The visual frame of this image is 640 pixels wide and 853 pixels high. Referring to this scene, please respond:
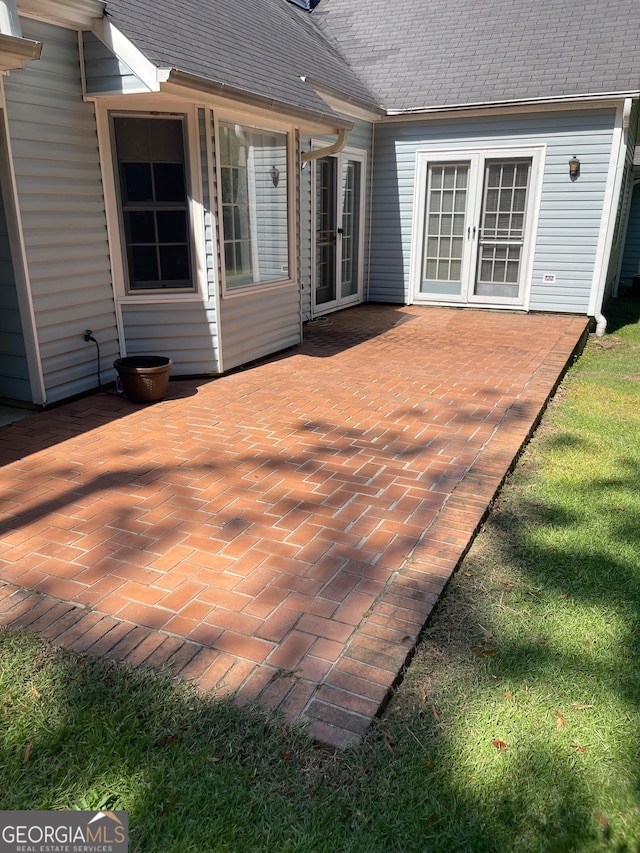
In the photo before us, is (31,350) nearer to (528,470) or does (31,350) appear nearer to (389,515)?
(389,515)

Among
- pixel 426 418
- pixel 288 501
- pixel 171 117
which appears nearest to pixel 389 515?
pixel 288 501

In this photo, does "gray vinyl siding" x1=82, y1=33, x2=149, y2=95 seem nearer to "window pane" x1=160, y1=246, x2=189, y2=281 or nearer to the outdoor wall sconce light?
"window pane" x1=160, y1=246, x2=189, y2=281

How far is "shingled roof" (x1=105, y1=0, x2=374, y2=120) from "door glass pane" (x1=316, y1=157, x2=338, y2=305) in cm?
103

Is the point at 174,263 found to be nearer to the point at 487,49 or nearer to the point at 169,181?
the point at 169,181

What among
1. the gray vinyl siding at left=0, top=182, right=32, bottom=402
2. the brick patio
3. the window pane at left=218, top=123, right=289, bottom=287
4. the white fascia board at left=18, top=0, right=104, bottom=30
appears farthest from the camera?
the window pane at left=218, top=123, right=289, bottom=287

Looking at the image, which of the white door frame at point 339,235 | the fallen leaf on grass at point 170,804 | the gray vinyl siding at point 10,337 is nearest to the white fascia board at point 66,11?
the gray vinyl siding at point 10,337

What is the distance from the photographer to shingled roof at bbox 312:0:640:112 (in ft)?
28.7

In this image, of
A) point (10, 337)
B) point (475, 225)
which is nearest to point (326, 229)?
point (475, 225)

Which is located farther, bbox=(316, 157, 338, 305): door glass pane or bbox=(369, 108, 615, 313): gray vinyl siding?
bbox=(316, 157, 338, 305): door glass pane

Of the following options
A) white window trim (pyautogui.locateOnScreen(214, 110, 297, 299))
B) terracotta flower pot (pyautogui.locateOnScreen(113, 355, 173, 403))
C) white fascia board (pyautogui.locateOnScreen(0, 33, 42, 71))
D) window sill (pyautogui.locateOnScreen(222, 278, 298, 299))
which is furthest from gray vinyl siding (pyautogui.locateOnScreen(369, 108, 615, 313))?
white fascia board (pyautogui.locateOnScreen(0, 33, 42, 71))

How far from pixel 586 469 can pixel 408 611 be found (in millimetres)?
2018

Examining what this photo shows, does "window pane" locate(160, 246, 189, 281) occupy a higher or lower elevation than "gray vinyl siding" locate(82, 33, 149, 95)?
lower

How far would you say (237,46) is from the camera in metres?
6.39

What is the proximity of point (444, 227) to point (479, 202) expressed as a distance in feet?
2.17
